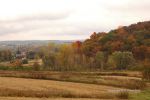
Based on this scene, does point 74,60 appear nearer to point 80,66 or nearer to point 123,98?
point 80,66

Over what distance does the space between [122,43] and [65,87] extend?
9863 cm

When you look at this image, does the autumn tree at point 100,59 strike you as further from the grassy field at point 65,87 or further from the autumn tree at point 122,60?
the grassy field at point 65,87

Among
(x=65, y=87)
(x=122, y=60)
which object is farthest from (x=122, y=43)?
(x=65, y=87)

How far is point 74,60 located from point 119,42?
2209 cm

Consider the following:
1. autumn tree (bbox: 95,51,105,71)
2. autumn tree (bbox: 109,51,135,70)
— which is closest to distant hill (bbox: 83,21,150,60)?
autumn tree (bbox: 95,51,105,71)

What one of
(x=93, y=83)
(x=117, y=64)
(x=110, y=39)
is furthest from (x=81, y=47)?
(x=93, y=83)

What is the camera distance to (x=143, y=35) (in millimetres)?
143125

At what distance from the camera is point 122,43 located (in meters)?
140

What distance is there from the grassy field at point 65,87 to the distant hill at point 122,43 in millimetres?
79211

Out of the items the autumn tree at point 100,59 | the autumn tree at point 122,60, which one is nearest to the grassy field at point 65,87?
the autumn tree at point 122,60

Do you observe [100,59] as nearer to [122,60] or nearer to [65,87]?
[122,60]

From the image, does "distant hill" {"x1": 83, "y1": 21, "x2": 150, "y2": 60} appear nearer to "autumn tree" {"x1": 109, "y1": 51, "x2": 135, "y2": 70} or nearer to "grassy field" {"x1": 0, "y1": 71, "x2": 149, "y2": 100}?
"autumn tree" {"x1": 109, "y1": 51, "x2": 135, "y2": 70}

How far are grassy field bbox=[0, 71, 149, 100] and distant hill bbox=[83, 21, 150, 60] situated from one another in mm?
79211

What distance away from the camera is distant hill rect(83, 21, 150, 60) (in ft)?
441
